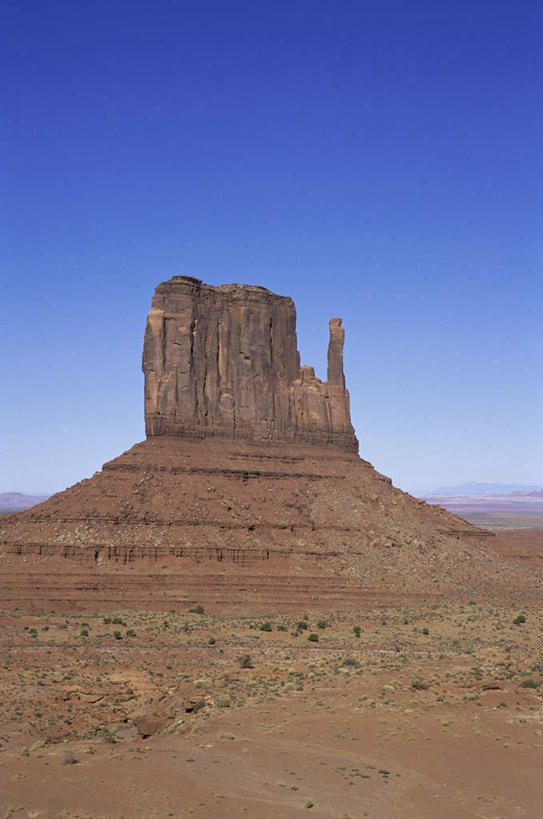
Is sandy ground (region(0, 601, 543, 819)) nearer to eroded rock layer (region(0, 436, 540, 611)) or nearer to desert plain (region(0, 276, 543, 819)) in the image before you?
desert plain (region(0, 276, 543, 819))

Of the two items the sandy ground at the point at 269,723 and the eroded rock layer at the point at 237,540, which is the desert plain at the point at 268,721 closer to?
the sandy ground at the point at 269,723

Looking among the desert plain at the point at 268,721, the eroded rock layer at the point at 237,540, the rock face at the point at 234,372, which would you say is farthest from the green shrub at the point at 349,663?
the rock face at the point at 234,372

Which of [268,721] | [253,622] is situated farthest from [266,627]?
[268,721]

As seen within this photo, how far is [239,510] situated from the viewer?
7562cm

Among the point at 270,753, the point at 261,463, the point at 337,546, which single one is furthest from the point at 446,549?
the point at 270,753

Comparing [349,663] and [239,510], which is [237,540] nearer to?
[239,510]

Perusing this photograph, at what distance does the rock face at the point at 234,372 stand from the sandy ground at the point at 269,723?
1252 inches

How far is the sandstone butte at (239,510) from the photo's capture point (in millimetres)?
66688

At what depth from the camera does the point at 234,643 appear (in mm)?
50781

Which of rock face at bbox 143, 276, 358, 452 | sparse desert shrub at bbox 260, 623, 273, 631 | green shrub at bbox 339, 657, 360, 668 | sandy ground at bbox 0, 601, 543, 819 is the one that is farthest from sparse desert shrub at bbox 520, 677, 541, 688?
rock face at bbox 143, 276, 358, 452

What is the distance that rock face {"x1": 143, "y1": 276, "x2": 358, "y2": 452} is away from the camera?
83.2 meters

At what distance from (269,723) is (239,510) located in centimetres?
4431

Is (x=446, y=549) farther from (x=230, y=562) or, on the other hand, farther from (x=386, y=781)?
(x=386, y=781)

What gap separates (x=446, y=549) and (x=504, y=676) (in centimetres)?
4119
